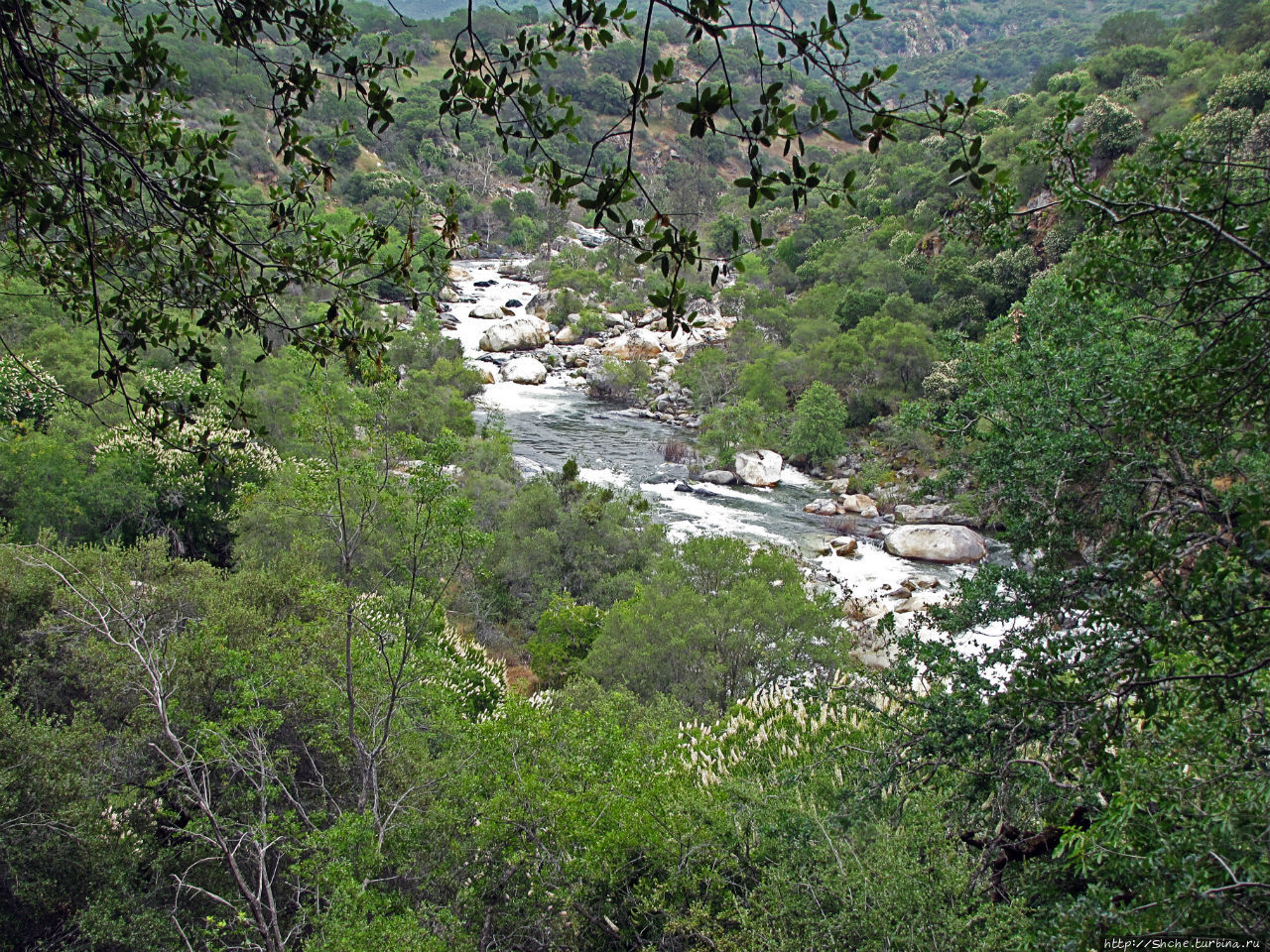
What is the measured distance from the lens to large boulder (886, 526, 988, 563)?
17578mm

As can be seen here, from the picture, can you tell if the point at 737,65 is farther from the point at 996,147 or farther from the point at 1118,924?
the point at 1118,924

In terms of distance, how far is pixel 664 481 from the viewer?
23.1m

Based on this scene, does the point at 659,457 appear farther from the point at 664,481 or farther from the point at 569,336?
the point at 569,336

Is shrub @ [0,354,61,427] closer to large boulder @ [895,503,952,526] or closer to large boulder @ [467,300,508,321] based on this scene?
large boulder @ [895,503,952,526]

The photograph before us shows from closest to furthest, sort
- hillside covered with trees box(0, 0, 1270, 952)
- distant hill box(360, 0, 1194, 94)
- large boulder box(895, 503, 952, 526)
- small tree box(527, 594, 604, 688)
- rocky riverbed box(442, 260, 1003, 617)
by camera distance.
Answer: hillside covered with trees box(0, 0, 1270, 952) < small tree box(527, 594, 604, 688) < rocky riverbed box(442, 260, 1003, 617) < large boulder box(895, 503, 952, 526) < distant hill box(360, 0, 1194, 94)

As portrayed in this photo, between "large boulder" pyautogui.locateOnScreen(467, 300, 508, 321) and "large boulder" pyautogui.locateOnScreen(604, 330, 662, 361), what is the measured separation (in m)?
7.31

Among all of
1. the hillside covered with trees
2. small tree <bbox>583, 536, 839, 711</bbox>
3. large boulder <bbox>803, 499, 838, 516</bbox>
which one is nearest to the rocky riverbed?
large boulder <bbox>803, 499, 838, 516</bbox>

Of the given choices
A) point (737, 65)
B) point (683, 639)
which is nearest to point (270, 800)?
point (683, 639)

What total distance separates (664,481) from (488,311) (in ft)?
77.6

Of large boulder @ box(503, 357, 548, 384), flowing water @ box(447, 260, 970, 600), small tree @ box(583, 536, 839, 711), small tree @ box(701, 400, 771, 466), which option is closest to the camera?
small tree @ box(583, 536, 839, 711)

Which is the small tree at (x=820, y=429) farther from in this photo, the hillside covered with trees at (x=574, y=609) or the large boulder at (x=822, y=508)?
the hillside covered with trees at (x=574, y=609)

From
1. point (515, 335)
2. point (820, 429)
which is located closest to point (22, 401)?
point (820, 429)

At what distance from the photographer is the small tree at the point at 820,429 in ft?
80.9

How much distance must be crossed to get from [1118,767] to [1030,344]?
5.79 m
